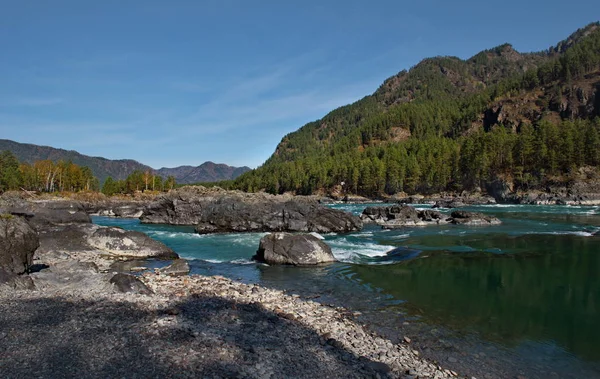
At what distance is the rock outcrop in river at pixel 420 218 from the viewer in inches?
1898

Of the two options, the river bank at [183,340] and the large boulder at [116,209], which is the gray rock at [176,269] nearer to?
the river bank at [183,340]

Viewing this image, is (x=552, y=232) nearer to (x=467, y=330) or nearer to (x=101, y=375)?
(x=467, y=330)

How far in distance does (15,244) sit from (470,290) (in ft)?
73.8

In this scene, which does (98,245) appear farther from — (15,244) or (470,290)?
(470,290)

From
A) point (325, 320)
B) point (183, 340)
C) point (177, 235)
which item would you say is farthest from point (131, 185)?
point (183, 340)

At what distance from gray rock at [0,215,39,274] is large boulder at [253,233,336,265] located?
13403 mm

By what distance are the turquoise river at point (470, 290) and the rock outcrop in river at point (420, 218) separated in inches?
466

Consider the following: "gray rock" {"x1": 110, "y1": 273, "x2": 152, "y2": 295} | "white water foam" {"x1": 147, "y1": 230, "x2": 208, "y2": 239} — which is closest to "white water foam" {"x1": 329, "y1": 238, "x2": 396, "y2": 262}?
"gray rock" {"x1": 110, "y1": 273, "x2": 152, "y2": 295}

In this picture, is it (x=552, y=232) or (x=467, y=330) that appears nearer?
(x=467, y=330)

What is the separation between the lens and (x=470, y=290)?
1828 centimetres

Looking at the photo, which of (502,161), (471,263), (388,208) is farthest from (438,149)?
(471,263)

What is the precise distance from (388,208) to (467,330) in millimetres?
41955

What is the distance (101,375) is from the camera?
7.49 meters

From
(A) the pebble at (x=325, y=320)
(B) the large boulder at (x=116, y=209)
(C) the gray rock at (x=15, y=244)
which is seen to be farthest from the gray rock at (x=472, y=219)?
A: (B) the large boulder at (x=116, y=209)
